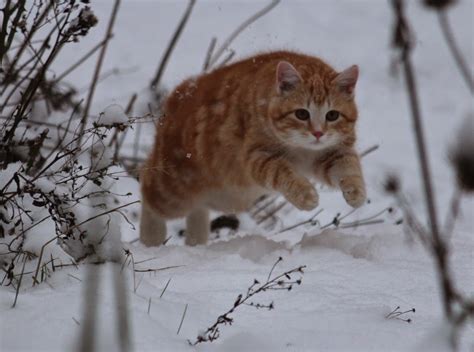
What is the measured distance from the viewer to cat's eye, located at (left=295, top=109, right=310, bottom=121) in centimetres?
409

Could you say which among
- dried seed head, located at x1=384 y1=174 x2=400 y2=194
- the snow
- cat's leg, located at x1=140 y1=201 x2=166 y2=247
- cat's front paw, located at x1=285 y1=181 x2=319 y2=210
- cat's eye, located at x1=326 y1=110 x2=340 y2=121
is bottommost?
dried seed head, located at x1=384 y1=174 x2=400 y2=194

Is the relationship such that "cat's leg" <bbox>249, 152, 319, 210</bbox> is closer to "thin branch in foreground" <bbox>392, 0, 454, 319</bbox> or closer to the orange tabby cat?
the orange tabby cat

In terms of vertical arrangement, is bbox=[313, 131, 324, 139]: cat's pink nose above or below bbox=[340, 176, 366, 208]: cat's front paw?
above

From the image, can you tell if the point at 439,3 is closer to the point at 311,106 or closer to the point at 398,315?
the point at 398,315

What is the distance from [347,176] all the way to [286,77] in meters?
0.57

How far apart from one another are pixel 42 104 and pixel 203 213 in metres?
1.10

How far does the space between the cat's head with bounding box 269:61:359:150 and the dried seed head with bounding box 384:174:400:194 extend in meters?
2.58

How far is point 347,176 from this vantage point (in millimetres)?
3908

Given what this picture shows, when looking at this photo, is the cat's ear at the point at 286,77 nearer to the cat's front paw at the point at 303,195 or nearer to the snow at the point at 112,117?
the cat's front paw at the point at 303,195

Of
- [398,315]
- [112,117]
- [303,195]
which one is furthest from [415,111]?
[303,195]

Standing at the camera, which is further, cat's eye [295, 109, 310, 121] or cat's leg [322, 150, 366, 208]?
cat's eye [295, 109, 310, 121]

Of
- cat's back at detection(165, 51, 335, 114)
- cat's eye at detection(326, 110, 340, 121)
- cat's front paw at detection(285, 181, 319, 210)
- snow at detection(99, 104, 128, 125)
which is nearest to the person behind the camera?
snow at detection(99, 104, 128, 125)

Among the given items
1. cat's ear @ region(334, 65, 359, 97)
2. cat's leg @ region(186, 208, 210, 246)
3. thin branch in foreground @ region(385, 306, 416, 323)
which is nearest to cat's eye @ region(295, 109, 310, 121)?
cat's ear @ region(334, 65, 359, 97)

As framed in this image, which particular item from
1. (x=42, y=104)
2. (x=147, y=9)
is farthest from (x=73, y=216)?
(x=147, y=9)
